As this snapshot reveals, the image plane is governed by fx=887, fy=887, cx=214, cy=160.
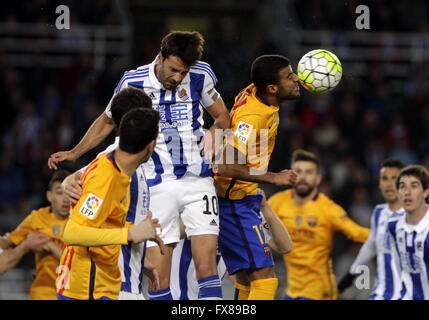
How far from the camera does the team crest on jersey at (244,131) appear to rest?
7.09m

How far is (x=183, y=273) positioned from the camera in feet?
26.6

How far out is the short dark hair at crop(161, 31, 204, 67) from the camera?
6.86 metres

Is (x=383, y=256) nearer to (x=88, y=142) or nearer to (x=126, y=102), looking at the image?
(x=88, y=142)

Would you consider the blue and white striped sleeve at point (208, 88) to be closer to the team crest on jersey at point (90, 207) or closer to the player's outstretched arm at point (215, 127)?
the player's outstretched arm at point (215, 127)

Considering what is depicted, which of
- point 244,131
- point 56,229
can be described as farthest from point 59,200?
point 244,131

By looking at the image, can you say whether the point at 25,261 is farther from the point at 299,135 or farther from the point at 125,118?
the point at 125,118

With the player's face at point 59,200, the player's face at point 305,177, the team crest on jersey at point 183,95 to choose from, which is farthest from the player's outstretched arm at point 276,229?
the player's face at point 59,200

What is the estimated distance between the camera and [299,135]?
1405cm

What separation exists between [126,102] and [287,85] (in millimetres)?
1702

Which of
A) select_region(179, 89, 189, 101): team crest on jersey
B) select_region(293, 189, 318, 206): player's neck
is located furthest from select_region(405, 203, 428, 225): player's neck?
select_region(179, 89, 189, 101): team crest on jersey

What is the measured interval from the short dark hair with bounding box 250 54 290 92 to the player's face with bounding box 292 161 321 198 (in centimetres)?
223

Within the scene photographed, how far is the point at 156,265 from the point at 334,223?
118 inches

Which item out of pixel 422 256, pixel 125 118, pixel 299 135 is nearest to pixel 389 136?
pixel 299 135

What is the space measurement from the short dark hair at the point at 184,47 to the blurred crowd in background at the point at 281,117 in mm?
5226
